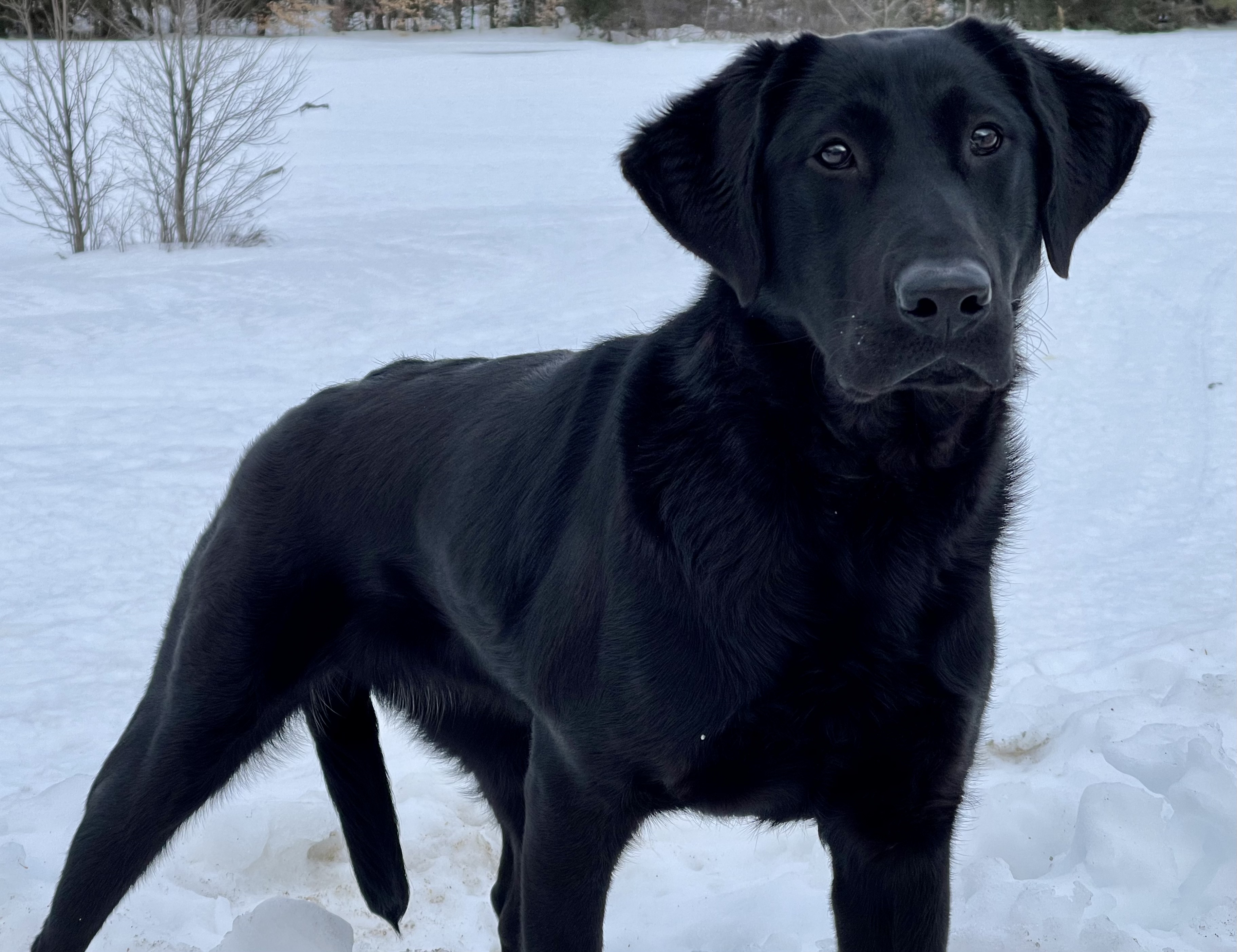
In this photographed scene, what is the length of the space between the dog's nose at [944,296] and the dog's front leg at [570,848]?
0.90 m

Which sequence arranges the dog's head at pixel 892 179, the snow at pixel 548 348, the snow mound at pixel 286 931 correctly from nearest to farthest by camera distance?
1. the dog's head at pixel 892 179
2. the snow mound at pixel 286 931
3. the snow at pixel 548 348

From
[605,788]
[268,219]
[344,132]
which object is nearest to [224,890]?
[605,788]

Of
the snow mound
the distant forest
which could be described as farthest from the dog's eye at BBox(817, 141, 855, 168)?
the distant forest

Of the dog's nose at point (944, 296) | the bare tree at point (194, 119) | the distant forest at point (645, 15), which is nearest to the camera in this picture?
the dog's nose at point (944, 296)

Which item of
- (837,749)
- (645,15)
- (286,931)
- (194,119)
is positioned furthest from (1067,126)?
(645,15)

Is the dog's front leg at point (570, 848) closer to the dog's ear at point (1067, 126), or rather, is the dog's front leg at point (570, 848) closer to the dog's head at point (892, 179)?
the dog's head at point (892, 179)

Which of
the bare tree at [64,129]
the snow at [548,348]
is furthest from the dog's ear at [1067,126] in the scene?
the bare tree at [64,129]

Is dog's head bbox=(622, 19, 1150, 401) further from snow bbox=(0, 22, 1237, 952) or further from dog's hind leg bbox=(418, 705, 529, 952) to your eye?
dog's hind leg bbox=(418, 705, 529, 952)

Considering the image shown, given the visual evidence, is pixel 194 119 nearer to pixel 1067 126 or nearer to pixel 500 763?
pixel 500 763

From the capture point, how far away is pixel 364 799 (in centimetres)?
282

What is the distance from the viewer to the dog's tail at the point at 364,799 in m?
2.81

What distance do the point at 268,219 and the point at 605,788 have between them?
42.2 ft

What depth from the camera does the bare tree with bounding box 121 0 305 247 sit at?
12008mm

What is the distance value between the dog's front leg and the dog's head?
2.67 feet
